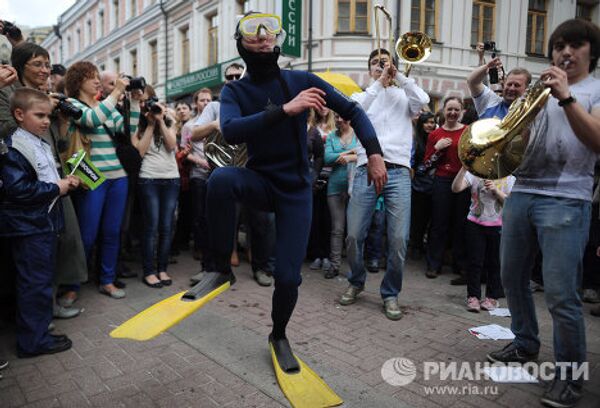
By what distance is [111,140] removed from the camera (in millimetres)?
4734

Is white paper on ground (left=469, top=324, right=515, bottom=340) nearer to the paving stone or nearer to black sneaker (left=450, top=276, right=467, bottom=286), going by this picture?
black sneaker (left=450, top=276, right=467, bottom=286)

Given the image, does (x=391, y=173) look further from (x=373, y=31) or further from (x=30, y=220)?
(x=373, y=31)

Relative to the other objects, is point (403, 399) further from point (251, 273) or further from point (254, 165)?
point (251, 273)

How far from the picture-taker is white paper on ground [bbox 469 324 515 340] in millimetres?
3674

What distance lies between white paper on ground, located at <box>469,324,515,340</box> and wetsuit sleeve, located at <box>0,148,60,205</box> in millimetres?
3687

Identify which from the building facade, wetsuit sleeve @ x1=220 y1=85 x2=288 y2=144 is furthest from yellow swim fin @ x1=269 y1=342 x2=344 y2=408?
the building facade

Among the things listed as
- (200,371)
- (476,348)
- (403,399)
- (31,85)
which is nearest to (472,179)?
(476,348)

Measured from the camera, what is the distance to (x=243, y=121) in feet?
8.08

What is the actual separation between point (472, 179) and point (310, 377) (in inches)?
116

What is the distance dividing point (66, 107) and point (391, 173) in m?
3.06

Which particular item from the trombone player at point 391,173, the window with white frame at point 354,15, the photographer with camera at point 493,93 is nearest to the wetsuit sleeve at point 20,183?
the trombone player at point 391,173

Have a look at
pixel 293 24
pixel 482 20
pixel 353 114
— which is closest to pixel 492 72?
pixel 353 114

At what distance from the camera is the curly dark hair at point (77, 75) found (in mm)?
4539

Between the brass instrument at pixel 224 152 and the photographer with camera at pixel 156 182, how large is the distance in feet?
3.83
